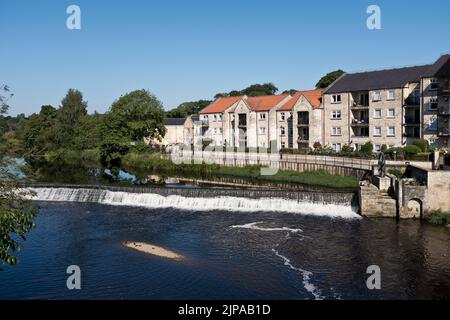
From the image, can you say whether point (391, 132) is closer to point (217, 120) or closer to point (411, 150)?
point (411, 150)

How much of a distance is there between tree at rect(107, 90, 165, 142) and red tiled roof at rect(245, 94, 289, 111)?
16.9 metres

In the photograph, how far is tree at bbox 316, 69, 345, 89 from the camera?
11025cm

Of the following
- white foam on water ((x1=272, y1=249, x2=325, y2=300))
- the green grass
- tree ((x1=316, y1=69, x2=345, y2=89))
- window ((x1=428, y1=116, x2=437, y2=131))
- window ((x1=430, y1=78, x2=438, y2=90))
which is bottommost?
white foam on water ((x1=272, y1=249, x2=325, y2=300))

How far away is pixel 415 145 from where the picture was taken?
5353cm

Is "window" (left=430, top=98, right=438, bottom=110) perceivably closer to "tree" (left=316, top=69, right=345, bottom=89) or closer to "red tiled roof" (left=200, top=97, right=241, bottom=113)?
"red tiled roof" (left=200, top=97, right=241, bottom=113)

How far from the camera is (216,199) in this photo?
4300 centimetres

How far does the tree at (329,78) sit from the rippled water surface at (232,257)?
77.3 meters

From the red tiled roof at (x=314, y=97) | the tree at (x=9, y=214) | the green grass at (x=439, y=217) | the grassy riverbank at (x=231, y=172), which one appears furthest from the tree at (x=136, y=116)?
the tree at (x=9, y=214)

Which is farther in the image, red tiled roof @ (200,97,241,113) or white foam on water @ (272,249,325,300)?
red tiled roof @ (200,97,241,113)

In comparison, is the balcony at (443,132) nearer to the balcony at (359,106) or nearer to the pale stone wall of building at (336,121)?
the balcony at (359,106)

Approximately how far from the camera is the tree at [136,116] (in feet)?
274

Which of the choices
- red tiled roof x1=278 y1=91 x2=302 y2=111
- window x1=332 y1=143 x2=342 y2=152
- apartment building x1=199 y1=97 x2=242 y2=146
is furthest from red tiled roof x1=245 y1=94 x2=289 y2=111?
window x1=332 y1=143 x2=342 y2=152

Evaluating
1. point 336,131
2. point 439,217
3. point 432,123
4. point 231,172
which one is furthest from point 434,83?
point 231,172
